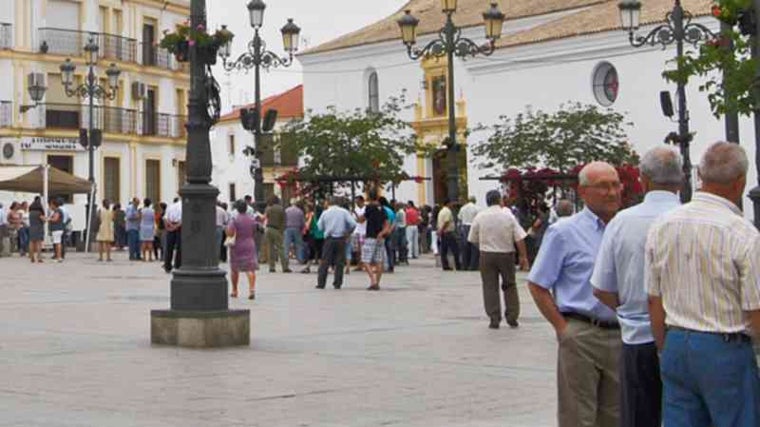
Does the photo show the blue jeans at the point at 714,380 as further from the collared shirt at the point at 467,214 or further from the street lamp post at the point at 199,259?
the collared shirt at the point at 467,214

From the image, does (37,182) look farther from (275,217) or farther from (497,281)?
(497,281)

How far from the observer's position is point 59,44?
58.5 meters

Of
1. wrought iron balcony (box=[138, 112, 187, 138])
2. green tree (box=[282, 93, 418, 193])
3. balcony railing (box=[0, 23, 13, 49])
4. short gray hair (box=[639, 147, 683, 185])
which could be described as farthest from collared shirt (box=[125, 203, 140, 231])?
short gray hair (box=[639, 147, 683, 185])

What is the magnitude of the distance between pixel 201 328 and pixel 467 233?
715 inches

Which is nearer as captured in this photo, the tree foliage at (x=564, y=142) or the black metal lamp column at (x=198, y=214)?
the black metal lamp column at (x=198, y=214)

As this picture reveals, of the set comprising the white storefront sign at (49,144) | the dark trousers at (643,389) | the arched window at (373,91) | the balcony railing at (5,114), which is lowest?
the dark trousers at (643,389)

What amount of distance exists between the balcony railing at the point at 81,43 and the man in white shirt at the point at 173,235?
27.1 meters

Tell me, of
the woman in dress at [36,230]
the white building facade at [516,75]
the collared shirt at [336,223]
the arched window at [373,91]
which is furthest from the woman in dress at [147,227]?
the arched window at [373,91]

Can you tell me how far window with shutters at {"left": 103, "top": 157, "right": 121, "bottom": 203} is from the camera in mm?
60375

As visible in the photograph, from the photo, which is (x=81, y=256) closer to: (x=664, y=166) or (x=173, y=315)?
(x=173, y=315)

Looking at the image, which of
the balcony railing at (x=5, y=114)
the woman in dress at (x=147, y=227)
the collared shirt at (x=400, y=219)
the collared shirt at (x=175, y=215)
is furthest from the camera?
the balcony railing at (x=5, y=114)

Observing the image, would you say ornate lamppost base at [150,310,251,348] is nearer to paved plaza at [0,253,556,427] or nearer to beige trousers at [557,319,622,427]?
paved plaza at [0,253,556,427]

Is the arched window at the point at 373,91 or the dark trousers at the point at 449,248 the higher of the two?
the arched window at the point at 373,91

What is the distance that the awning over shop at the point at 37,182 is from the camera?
4391 cm
